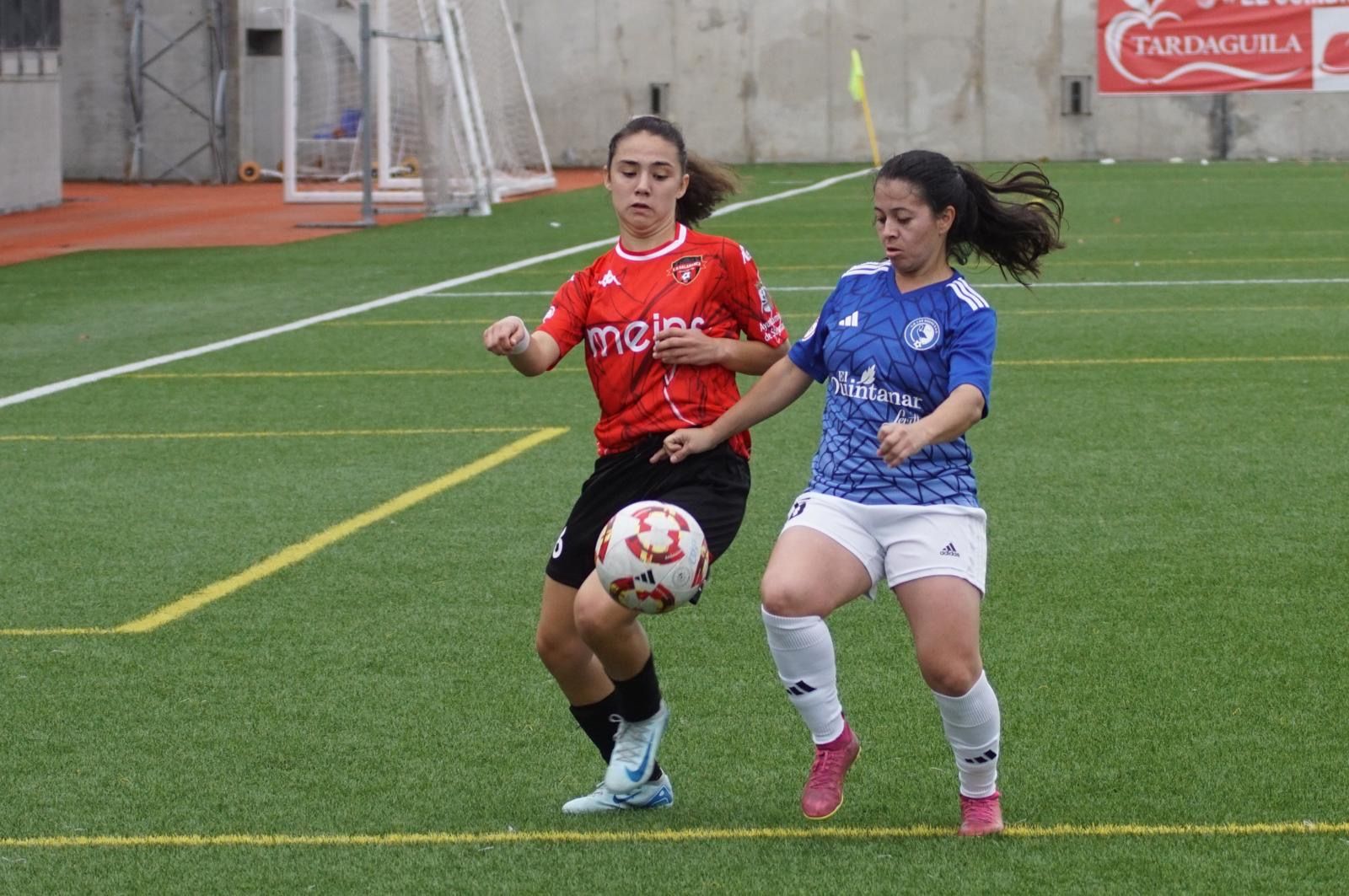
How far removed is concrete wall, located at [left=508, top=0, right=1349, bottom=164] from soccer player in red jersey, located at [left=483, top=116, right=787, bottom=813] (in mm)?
34293

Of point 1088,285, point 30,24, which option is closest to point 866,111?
point 30,24

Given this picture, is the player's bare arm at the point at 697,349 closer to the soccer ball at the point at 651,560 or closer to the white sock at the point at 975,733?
the soccer ball at the point at 651,560

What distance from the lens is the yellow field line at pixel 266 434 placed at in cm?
1126

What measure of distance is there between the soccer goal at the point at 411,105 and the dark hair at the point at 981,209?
20.8 m

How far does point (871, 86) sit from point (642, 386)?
115 ft

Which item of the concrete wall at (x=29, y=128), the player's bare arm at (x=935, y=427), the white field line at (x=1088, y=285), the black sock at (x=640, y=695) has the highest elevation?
the concrete wall at (x=29, y=128)

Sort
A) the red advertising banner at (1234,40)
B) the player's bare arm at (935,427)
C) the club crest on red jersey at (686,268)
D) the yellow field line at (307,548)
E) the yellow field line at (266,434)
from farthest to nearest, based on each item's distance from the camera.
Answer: the red advertising banner at (1234,40) < the yellow field line at (266,434) < the yellow field line at (307,548) < the club crest on red jersey at (686,268) < the player's bare arm at (935,427)

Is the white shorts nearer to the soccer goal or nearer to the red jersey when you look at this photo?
the red jersey

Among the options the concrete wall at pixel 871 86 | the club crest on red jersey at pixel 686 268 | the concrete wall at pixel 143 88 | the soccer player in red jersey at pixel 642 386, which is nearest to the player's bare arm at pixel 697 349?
the soccer player in red jersey at pixel 642 386

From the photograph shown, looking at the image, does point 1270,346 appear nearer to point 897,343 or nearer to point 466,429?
point 466,429

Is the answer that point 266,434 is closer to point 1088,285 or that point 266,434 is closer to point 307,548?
point 307,548

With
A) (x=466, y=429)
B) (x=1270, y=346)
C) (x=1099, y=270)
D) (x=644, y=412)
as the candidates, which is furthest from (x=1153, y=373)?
(x=644, y=412)

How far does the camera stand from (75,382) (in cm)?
1338

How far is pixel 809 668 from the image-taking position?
478 centimetres
